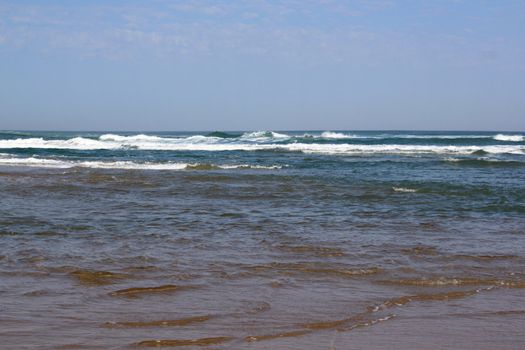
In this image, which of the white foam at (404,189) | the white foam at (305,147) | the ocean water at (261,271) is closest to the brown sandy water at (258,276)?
the ocean water at (261,271)

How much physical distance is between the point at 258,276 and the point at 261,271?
205 millimetres

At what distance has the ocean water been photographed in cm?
400

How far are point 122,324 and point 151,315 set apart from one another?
27 cm

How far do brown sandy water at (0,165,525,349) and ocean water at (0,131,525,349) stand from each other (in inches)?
0.7

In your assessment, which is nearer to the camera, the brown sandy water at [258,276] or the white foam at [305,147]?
the brown sandy water at [258,276]

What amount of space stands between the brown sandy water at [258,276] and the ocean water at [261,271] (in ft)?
0.06

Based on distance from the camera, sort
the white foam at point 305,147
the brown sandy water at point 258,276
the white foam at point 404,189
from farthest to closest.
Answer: the white foam at point 305,147 < the white foam at point 404,189 < the brown sandy water at point 258,276

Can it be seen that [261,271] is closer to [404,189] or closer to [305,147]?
[404,189]

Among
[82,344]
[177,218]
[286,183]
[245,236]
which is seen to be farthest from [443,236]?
[286,183]

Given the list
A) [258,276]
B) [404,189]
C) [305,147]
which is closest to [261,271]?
[258,276]

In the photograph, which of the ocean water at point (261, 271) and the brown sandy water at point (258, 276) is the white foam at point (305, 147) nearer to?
the ocean water at point (261, 271)

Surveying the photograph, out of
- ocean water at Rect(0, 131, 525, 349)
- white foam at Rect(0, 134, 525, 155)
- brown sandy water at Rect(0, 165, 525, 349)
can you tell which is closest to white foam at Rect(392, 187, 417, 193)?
ocean water at Rect(0, 131, 525, 349)

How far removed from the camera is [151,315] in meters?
4.33

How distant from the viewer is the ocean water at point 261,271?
400cm
